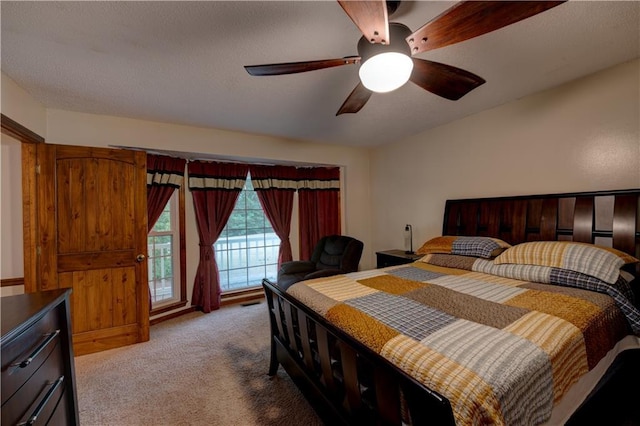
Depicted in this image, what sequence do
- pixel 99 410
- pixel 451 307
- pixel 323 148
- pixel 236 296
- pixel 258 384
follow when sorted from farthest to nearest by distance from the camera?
pixel 323 148 → pixel 236 296 → pixel 258 384 → pixel 99 410 → pixel 451 307

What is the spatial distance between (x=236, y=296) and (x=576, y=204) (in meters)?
4.11

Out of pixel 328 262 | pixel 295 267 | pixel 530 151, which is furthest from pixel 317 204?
pixel 530 151

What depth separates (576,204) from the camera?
2332 mm

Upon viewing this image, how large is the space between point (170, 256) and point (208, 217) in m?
0.70

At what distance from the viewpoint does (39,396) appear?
114cm

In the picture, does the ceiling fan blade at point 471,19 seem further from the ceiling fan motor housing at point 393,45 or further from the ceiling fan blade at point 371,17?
the ceiling fan blade at point 371,17

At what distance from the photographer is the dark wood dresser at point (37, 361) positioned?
0.95 metres

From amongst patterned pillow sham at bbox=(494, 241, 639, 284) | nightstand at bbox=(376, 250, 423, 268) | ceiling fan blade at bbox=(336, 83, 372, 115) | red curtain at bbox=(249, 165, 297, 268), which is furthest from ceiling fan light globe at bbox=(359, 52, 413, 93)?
red curtain at bbox=(249, 165, 297, 268)

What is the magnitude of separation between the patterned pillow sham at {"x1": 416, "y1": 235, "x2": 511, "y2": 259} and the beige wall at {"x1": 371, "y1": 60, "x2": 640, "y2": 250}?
26.1 inches

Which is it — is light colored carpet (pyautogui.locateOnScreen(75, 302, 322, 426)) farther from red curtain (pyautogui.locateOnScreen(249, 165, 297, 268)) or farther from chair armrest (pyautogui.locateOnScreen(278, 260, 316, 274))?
red curtain (pyautogui.locateOnScreen(249, 165, 297, 268))

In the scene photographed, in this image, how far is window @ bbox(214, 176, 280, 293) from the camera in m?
4.01

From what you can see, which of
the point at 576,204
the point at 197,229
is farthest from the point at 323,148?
the point at 576,204

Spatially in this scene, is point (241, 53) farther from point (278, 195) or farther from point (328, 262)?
point (328, 262)

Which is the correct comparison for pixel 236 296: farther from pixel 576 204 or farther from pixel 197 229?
pixel 576 204
